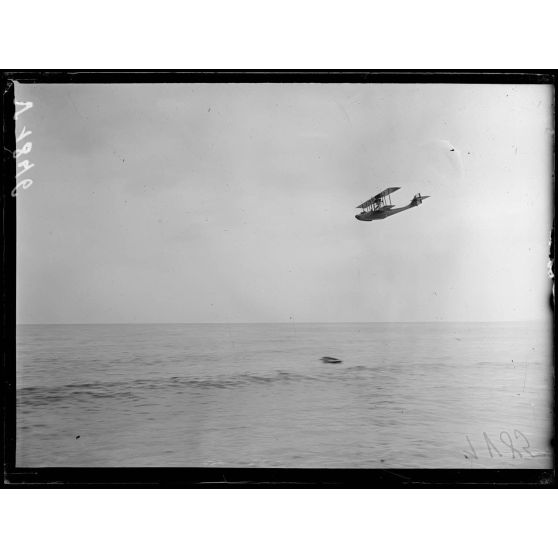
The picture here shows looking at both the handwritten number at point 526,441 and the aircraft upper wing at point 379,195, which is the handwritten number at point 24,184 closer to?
the aircraft upper wing at point 379,195

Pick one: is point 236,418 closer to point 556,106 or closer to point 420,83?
point 420,83

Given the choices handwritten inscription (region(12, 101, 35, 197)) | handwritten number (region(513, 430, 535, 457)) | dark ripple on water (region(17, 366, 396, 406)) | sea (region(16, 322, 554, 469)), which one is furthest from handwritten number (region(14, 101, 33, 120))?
handwritten number (region(513, 430, 535, 457))

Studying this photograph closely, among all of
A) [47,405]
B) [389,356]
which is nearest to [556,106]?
[389,356]

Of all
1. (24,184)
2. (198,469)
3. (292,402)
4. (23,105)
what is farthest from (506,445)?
(23,105)

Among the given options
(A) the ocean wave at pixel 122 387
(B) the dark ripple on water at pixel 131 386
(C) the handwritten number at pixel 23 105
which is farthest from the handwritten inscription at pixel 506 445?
(C) the handwritten number at pixel 23 105

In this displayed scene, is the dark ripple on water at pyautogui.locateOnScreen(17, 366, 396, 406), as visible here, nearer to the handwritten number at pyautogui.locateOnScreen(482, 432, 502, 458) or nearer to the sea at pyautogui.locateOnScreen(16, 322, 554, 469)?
the sea at pyautogui.locateOnScreen(16, 322, 554, 469)

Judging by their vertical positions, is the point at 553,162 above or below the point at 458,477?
above
